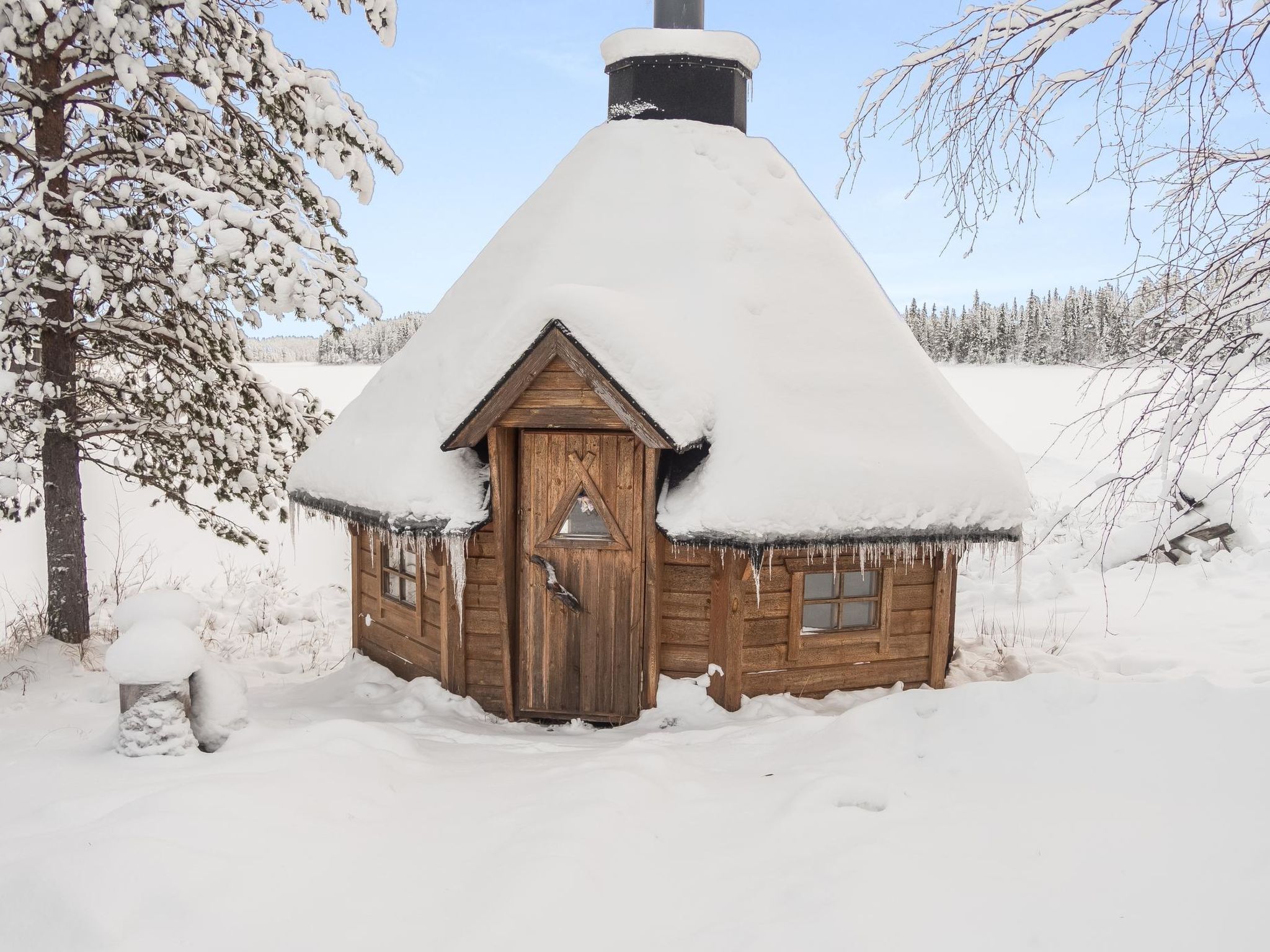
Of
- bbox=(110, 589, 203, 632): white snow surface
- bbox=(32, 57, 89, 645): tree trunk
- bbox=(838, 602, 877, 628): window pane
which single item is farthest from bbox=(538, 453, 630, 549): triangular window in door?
bbox=(32, 57, 89, 645): tree trunk

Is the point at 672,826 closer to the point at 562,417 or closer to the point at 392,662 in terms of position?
the point at 562,417

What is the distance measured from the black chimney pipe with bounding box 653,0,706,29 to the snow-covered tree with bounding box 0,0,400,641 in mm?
2778

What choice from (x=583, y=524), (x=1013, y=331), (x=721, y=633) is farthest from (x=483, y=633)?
(x=1013, y=331)

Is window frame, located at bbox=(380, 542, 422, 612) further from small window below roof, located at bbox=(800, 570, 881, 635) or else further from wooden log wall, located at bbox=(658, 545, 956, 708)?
small window below roof, located at bbox=(800, 570, 881, 635)

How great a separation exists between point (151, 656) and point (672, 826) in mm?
3195

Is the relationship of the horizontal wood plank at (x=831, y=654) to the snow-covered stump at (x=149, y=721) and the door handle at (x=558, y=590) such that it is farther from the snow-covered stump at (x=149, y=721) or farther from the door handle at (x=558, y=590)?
the snow-covered stump at (x=149, y=721)

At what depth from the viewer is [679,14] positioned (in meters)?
8.77

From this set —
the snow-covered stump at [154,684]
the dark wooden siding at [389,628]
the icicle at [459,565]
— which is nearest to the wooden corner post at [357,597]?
the dark wooden siding at [389,628]

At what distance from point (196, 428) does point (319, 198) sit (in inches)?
112

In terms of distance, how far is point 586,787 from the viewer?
4758 mm

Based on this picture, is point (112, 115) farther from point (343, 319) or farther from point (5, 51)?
point (343, 319)

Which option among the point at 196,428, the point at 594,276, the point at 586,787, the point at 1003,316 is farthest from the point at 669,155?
the point at 1003,316

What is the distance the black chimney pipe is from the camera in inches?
344

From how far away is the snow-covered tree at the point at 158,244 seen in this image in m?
7.35
